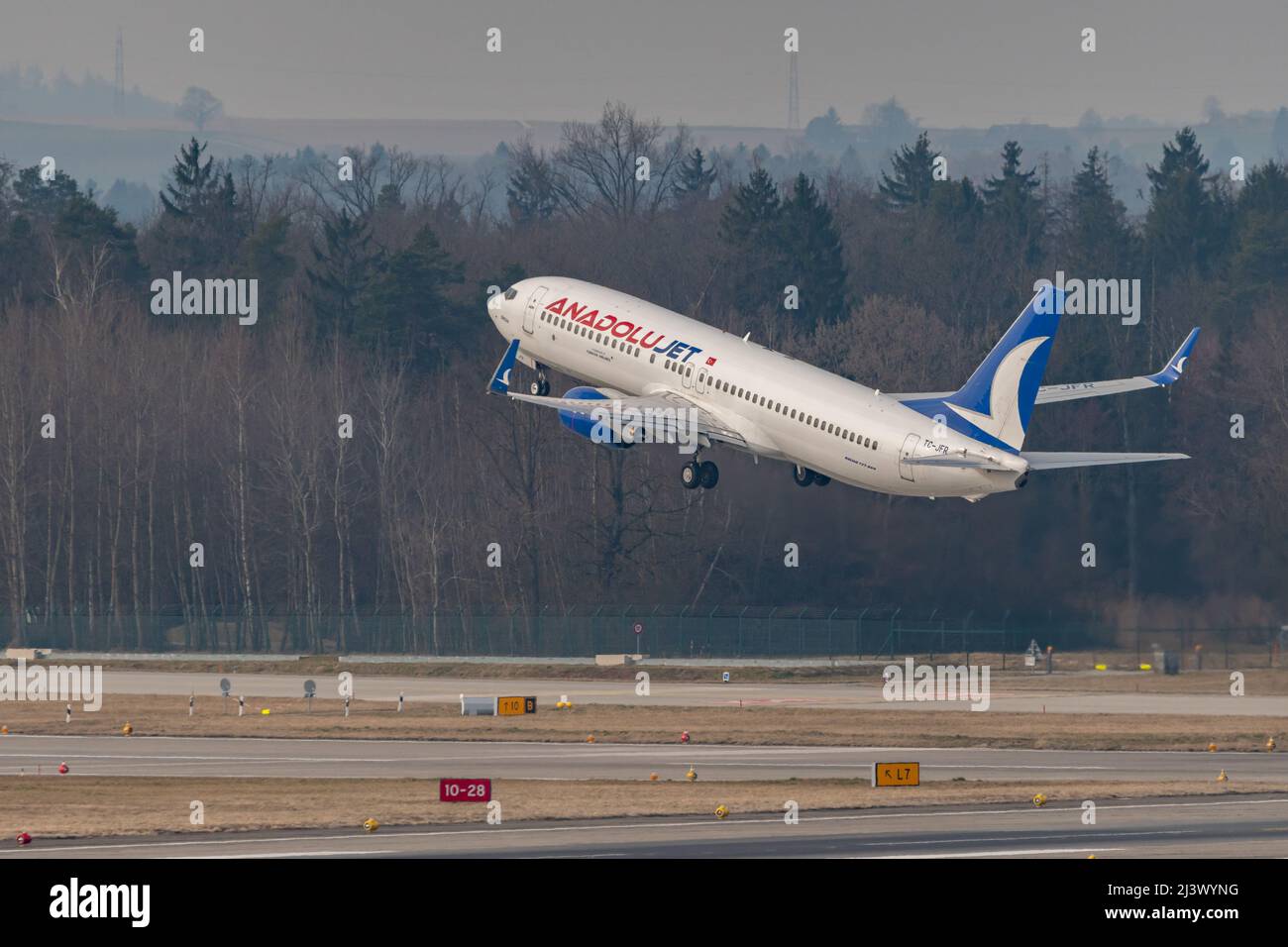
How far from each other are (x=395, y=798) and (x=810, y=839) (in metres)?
12.3

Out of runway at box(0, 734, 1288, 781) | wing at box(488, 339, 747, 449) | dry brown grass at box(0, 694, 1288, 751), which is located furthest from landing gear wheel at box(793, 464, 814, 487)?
runway at box(0, 734, 1288, 781)

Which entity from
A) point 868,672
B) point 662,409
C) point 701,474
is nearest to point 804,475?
point 701,474

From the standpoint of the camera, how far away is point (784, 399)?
75.1 metres

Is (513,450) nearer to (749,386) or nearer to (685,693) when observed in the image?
(685,693)

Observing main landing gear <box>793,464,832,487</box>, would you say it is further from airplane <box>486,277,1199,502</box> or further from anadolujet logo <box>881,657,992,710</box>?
anadolujet logo <box>881,657,992,710</box>

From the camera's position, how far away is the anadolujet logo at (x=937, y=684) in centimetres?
8394

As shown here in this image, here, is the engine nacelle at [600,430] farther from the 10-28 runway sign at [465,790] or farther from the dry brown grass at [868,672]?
the 10-28 runway sign at [465,790]

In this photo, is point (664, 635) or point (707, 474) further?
point (664, 635)

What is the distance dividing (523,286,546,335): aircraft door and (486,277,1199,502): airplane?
75mm

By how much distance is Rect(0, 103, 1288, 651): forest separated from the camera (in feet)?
323

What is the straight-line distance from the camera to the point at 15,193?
191875 millimetres
